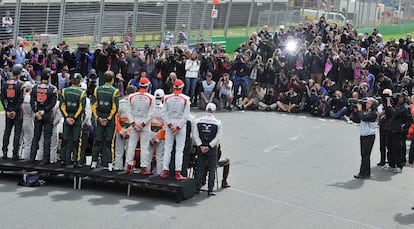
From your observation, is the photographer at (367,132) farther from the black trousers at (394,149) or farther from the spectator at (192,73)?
the spectator at (192,73)

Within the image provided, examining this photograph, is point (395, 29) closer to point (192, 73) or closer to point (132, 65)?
point (192, 73)

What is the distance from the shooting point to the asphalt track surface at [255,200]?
12.3 meters

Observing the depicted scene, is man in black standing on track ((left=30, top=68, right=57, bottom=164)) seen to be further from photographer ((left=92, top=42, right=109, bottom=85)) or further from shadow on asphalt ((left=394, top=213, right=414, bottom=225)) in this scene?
photographer ((left=92, top=42, right=109, bottom=85))

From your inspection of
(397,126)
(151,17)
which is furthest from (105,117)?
(151,17)

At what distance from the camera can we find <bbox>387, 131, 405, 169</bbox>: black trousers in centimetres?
1689

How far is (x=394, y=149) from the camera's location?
55.9 ft

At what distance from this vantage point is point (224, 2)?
35688 mm

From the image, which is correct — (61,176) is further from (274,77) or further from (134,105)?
(274,77)

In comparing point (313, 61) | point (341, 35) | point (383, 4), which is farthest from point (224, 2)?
point (383, 4)

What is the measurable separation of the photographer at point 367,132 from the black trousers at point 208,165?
3.86 metres

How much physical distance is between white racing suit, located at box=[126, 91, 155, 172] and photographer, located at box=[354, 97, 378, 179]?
4.79 metres

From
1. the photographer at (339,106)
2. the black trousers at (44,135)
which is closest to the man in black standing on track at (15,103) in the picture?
the black trousers at (44,135)

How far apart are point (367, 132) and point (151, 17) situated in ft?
49.7

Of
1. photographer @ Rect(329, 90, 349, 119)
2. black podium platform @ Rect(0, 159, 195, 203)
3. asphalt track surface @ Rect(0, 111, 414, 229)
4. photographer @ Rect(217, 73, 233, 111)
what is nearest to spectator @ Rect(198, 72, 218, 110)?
photographer @ Rect(217, 73, 233, 111)
